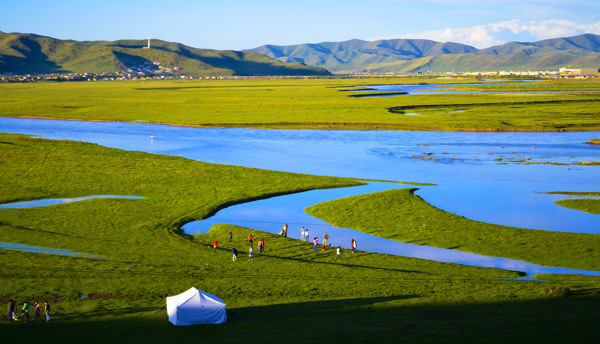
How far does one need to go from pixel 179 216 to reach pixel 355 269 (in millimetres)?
20550

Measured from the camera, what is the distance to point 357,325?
28.9 meters

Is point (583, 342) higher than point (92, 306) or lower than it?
higher

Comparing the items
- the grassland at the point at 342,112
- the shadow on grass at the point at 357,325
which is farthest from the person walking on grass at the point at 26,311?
the grassland at the point at 342,112

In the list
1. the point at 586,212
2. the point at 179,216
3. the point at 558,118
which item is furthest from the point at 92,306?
the point at 558,118

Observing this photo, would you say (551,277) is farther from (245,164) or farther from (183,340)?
(245,164)

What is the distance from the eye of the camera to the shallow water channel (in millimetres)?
56219

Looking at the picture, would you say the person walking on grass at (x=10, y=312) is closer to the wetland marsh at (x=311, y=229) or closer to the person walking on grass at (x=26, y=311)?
the person walking on grass at (x=26, y=311)

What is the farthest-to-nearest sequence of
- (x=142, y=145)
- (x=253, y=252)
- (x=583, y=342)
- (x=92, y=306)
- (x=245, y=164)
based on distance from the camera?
(x=142, y=145) < (x=245, y=164) < (x=253, y=252) < (x=92, y=306) < (x=583, y=342)

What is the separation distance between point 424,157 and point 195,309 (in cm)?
6206

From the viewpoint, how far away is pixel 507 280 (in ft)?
120

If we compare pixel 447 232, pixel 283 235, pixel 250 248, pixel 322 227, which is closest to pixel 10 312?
pixel 250 248

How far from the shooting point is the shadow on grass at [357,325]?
26.9m

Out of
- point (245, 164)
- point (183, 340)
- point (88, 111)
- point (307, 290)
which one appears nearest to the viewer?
point (183, 340)

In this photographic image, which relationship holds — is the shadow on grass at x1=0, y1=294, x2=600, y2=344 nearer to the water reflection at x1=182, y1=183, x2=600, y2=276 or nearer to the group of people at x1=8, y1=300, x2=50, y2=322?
the group of people at x1=8, y1=300, x2=50, y2=322
